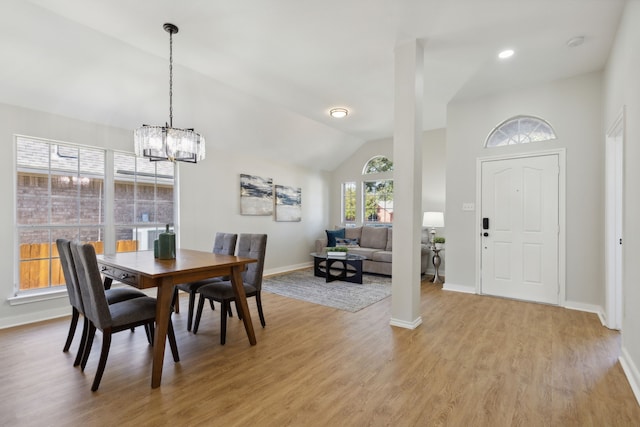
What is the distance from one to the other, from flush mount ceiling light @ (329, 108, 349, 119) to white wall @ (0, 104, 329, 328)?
1.69 meters

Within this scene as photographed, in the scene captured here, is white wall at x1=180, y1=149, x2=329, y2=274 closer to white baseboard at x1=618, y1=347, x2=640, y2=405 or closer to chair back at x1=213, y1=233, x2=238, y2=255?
chair back at x1=213, y1=233, x2=238, y2=255

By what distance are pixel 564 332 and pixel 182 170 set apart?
→ 16.9ft

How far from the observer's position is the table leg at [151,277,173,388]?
2148 mm

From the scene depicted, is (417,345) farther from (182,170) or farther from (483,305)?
(182,170)

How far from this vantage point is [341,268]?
591 cm

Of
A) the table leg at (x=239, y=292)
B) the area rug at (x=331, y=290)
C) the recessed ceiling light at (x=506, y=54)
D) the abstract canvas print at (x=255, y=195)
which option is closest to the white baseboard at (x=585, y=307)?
the area rug at (x=331, y=290)

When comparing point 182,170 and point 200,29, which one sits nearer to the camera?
point 200,29

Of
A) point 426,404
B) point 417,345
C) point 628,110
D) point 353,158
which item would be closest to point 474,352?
point 417,345

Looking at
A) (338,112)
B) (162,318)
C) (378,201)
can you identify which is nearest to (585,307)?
(378,201)

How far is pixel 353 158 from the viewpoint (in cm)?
754

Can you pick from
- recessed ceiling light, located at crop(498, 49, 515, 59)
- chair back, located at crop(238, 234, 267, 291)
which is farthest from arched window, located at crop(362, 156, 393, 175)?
chair back, located at crop(238, 234, 267, 291)

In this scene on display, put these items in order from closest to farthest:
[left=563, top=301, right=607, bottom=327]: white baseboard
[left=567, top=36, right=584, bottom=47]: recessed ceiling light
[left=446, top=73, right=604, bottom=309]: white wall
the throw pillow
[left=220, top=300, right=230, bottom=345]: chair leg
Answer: [left=220, top=300, right=230, bottom=345]: chair leg → [left=567, top=36, right=584, bottom=47]: recessed ceiling light → [left=563, top=301, right=607, bottom=327]: white baseboard → [left=446, top=73, right=604, bottom=309]: white wall → the throw pillow

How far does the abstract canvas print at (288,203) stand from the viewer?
647 centimetres

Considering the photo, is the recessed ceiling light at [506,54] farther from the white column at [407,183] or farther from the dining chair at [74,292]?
the dining chair at [74,292]
